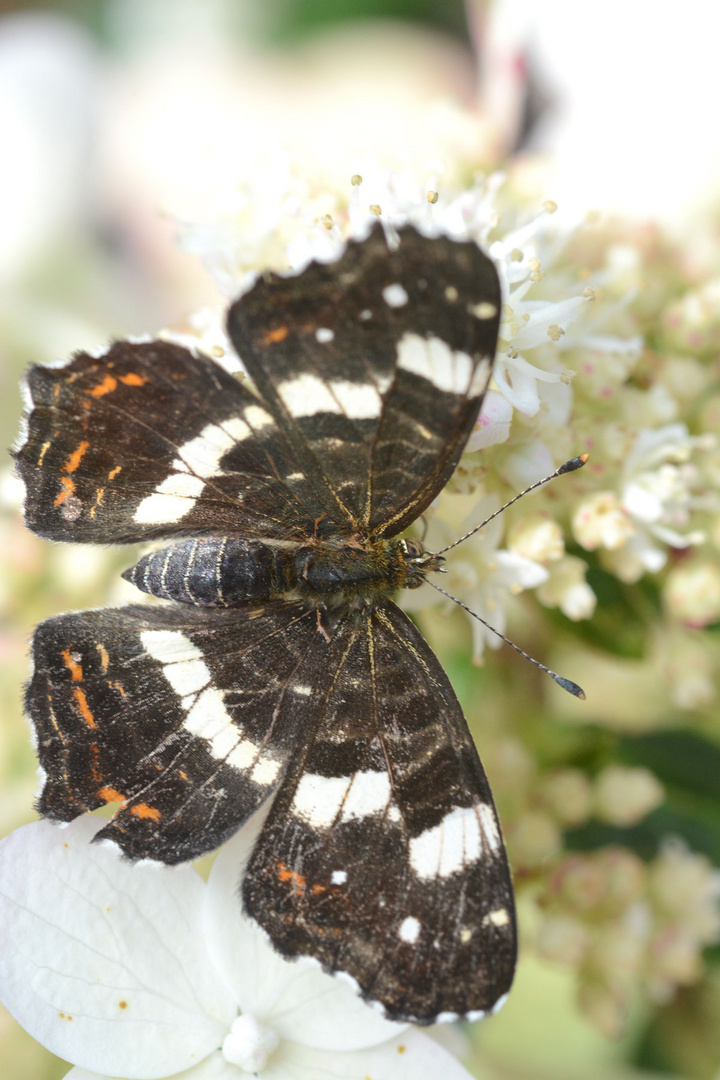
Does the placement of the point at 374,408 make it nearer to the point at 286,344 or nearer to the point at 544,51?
the point at 286,344

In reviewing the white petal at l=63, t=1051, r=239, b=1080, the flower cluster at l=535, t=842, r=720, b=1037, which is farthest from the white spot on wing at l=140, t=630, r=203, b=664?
the flower cluster at l=535, t=842, r=720, b=1037

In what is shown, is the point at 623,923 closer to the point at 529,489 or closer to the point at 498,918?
the point at 498,918

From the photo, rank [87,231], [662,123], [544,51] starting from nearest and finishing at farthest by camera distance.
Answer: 1. [662,123]
2. [544,51]
3. [87,231]

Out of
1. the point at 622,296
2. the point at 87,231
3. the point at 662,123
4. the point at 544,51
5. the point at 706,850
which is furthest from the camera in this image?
the point at 87,231

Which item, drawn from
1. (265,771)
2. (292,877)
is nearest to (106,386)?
(265,771)

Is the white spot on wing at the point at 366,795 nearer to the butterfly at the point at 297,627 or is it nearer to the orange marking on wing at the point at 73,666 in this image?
the butterfly at the point at 297,627

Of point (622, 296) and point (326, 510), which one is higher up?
point (622, 296)

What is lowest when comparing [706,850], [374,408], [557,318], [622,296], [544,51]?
[706,850]

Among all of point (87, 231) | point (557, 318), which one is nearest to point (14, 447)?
point (557, 318)
